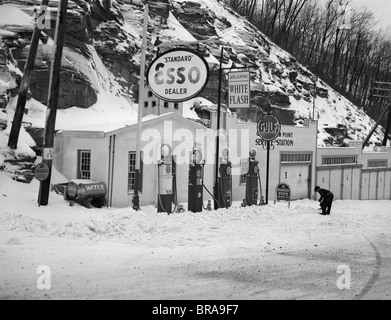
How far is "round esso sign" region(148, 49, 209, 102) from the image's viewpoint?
13391 millimetres

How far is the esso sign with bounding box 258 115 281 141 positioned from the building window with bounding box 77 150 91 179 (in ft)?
23.2


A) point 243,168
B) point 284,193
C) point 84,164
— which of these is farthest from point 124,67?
point 284,193

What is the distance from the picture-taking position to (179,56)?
44.5ft

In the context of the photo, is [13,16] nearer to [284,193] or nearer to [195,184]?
[195,184]

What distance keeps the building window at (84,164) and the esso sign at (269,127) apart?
7070 millimetres

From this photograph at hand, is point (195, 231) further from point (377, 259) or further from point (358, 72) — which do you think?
point (358, 72)

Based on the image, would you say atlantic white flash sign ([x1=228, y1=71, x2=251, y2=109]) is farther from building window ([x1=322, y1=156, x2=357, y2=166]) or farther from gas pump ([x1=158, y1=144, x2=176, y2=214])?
building window ([x1=322, y1=156, x2=357, y2=166])

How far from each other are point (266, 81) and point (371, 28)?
29890 millimetres

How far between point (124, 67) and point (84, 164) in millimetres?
17552

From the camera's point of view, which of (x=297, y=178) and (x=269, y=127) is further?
(x=297, y=178)

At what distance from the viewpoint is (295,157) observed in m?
26.0

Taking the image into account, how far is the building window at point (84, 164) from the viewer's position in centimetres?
1741

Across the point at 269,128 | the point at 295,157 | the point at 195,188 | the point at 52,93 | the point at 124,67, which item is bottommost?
the point at 195,188

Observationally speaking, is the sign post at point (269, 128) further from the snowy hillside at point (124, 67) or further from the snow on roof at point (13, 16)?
the snow on roof at point (13, 16)
